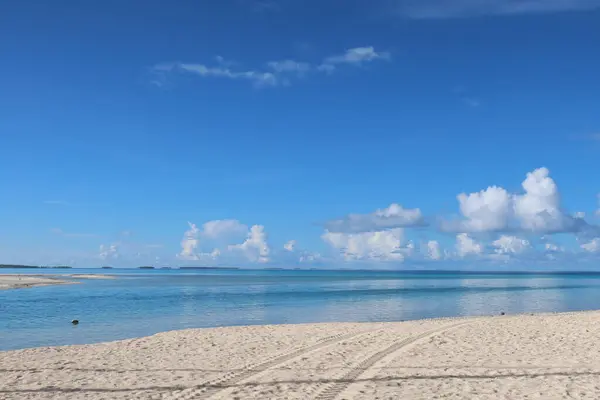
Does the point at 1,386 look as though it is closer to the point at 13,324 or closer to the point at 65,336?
the point at 65,336

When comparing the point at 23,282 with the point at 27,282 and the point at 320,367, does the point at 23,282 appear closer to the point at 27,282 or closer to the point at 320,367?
the point at 27,282

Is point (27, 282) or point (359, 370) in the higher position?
point (359, 370)

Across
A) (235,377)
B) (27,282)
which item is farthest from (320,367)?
(27,282)

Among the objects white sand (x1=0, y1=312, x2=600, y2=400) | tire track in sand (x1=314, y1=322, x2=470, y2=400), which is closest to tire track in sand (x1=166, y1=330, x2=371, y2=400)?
white sand (x1=0, y1=312, x2=600, y2=400)

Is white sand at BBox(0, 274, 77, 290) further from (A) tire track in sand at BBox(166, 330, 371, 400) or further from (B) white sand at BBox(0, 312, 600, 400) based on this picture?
(A) tire track in sand at BBox(166, 330, 371, 400)

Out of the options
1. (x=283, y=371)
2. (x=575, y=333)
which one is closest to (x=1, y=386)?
(x=283, y=371)

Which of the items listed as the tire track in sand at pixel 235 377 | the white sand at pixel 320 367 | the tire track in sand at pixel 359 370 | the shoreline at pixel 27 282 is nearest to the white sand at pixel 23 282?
the shoreline at pixel 27 282

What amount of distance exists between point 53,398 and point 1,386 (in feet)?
7.46

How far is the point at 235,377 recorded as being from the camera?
13930 millimetres

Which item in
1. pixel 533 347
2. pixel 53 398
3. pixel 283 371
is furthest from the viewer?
pixel 533 347

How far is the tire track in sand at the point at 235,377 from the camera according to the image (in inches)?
477

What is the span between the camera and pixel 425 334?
22.4 m

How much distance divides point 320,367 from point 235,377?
2605mm

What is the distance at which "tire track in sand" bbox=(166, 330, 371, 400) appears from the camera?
477 inches
